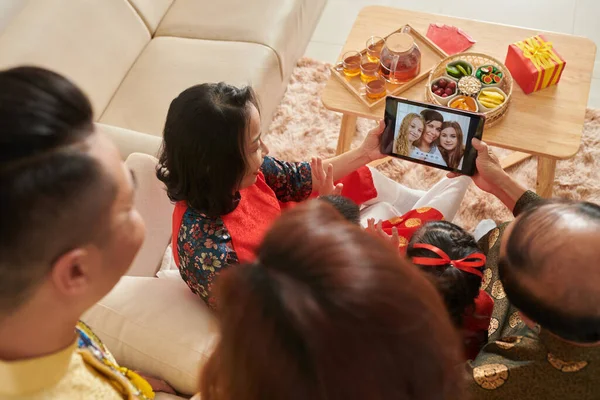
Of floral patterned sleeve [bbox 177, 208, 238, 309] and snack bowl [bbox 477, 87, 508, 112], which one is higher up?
snack bowl [bbox 477, 87, 508, 112]

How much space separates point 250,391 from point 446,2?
9.16 feet

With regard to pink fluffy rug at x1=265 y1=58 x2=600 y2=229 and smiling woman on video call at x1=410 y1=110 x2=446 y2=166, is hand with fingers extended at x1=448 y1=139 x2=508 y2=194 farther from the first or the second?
pink fluffy rug at x1=265 y1=58 x2=600 y2=229

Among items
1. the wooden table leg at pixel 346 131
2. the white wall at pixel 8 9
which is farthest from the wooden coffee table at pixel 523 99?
the white wall at pixel 8 9

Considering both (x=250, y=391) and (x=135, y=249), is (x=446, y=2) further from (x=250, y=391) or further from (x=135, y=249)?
(x=250, y=391)

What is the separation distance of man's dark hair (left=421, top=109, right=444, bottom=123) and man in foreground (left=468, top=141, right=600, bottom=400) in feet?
1.80

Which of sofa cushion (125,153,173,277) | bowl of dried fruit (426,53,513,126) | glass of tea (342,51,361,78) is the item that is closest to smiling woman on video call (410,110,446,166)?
bowl of dried fruit (426,53,513,126)

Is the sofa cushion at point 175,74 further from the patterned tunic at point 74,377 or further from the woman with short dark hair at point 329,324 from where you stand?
the woman with short dark hair at point 329,324

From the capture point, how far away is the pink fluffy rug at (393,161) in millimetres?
2152

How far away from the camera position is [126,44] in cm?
220

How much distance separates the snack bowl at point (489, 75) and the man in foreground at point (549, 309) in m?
0.84

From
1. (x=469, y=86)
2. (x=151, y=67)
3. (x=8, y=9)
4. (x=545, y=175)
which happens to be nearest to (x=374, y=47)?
(x=469, y=86)

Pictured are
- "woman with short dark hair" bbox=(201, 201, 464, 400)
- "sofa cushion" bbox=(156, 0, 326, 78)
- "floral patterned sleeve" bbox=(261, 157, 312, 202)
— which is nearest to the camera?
"woman with short dark hair" bbox=(201, 201, 464, 400)

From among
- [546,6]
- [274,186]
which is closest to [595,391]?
[274,186]

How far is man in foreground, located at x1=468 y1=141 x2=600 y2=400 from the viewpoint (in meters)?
0.89
